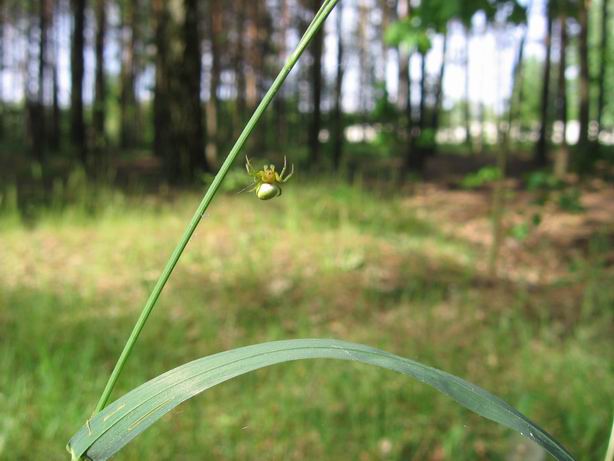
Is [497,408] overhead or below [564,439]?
overhead

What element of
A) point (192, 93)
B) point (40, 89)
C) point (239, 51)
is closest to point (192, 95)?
point (192, 93)

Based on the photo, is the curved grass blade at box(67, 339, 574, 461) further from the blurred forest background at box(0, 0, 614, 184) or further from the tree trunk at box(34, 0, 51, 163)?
the tree trunk at box(34, 0, 51, 163)

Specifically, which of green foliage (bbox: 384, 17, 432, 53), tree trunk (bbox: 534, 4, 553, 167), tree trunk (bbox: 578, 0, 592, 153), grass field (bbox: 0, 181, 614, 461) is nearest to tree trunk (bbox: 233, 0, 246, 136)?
tree trunk (bbox: 534, 4, 553, 167)

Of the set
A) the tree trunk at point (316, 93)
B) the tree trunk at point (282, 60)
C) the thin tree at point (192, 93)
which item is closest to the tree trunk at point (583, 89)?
the tree trunk at point (316, 93)

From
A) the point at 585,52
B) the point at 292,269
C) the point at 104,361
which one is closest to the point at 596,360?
the point at 292,269

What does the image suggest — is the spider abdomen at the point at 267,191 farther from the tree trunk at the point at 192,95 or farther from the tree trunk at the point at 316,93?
the tree trunk at the point at 316,93

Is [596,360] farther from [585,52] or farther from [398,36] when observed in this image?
[585,52]

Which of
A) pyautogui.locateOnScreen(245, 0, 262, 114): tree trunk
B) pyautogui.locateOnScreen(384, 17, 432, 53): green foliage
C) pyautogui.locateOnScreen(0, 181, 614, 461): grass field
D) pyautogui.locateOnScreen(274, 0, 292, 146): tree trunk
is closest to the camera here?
pyautogui.locateOnScreen(0, 181, 614, 461): grass field
